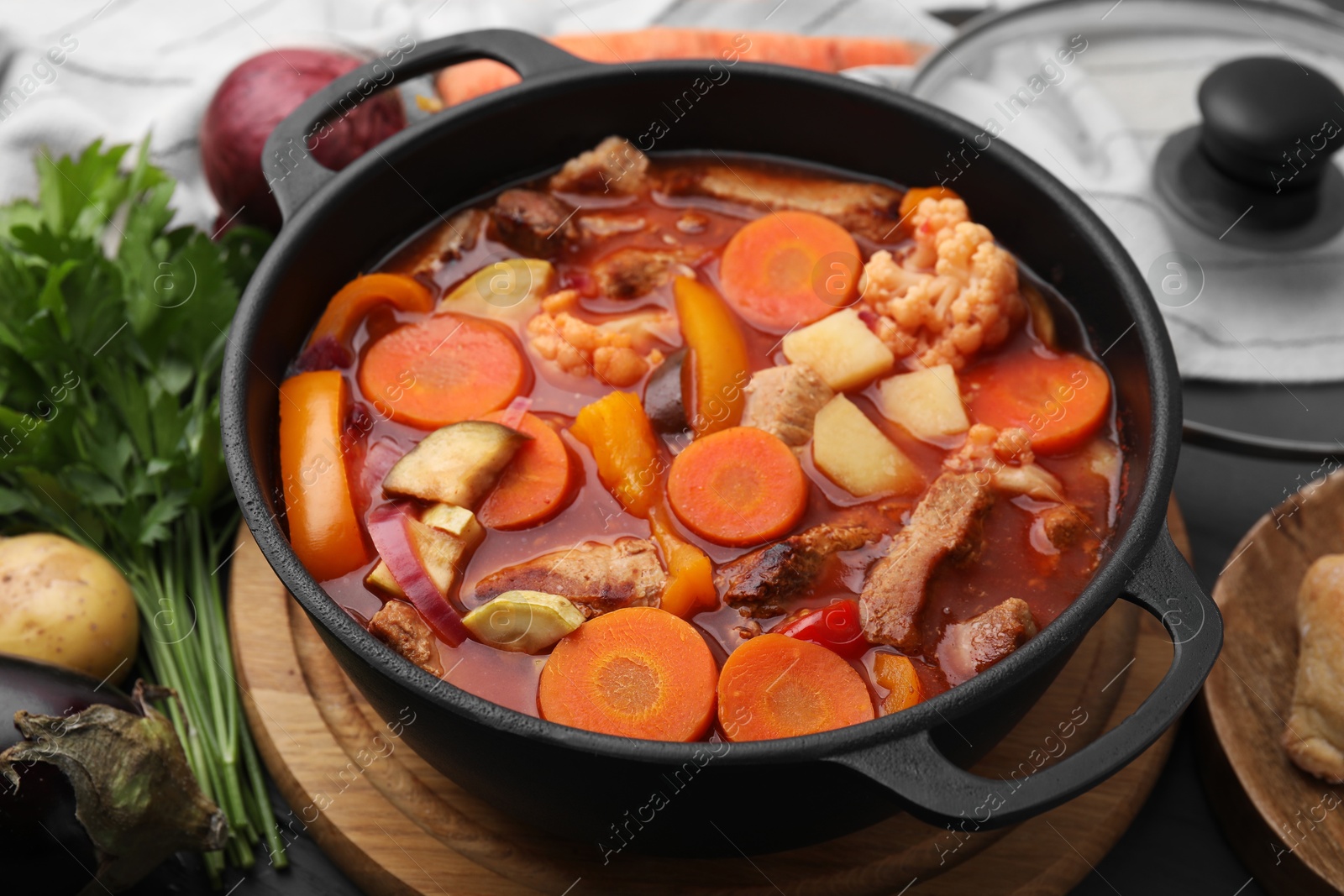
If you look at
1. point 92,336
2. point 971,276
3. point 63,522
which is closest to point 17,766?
point 63,522

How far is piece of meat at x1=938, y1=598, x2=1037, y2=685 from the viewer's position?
202 cm

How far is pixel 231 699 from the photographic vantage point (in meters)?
2.42

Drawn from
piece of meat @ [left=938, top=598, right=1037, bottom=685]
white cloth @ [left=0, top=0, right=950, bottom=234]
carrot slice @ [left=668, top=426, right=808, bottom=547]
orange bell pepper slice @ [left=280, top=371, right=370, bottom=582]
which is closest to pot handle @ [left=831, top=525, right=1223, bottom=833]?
piece of meat @ [left=938, top=598, right=1037, bottom=685]

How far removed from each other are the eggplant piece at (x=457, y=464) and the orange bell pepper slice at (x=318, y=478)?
11cm

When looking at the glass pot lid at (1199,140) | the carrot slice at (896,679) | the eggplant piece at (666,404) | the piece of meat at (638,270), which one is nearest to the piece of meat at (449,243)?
the piece of meat at (638,270)

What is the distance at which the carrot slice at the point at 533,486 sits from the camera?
7.30 ft

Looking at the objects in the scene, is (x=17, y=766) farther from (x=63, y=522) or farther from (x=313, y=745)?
(x=63, y=522)

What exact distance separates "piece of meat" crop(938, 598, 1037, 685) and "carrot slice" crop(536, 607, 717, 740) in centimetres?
44

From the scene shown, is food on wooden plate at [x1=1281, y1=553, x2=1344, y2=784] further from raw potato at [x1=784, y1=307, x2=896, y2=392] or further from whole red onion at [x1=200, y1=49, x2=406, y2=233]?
whole red onion at [x1=200, y1=49, x2=406, y2=233]

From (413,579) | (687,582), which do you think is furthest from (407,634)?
(687,582)

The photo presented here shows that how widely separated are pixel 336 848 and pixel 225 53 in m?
2.50

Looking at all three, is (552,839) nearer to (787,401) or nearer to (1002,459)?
(787,401)

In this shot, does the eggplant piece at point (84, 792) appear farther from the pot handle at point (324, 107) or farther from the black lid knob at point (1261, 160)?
the black lid knob at point (1261, 160)

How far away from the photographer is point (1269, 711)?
2367 mm
